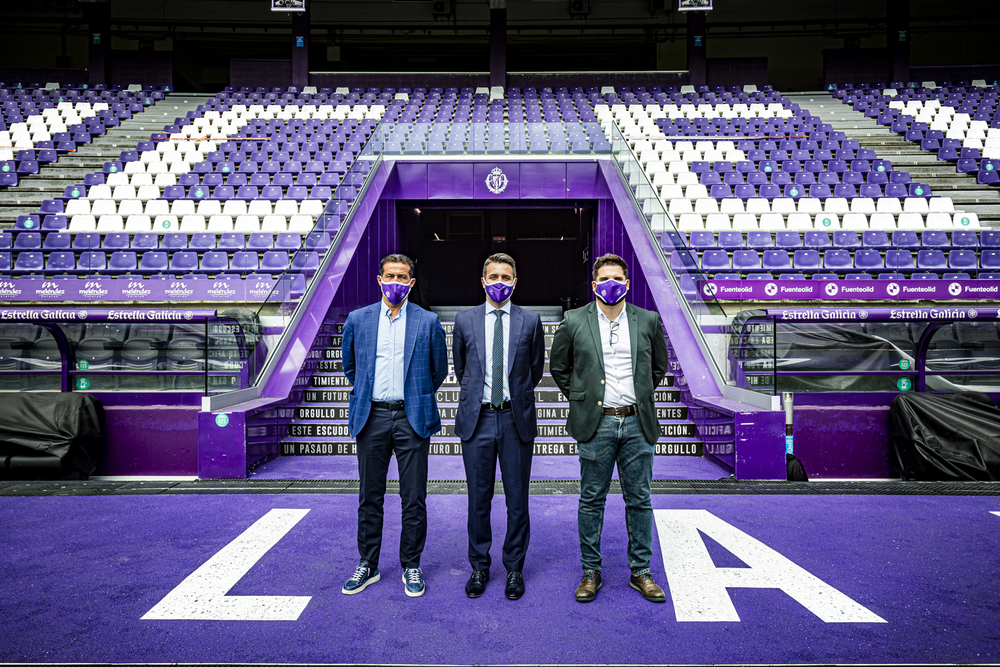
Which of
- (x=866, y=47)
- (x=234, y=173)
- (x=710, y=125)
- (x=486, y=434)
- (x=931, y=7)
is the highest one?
(x=931, y=7)

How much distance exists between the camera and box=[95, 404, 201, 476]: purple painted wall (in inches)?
219

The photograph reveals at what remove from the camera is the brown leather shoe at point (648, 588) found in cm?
291

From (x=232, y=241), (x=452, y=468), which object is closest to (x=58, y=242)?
(x=232, y=241)

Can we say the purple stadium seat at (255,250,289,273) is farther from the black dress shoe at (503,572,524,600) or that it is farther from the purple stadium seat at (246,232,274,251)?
the black dress shoe at (503,572,524,600)

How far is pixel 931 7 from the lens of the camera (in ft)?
68.2

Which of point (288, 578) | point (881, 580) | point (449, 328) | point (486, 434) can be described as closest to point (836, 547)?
point (881, 580)

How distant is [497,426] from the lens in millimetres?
3096

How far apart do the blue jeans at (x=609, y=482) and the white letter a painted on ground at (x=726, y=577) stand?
0.31m

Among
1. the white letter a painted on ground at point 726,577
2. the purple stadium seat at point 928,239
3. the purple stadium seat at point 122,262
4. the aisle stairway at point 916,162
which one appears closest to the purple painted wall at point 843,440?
the white letter a painted on ground at point 726,577

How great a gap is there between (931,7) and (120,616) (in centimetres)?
2823

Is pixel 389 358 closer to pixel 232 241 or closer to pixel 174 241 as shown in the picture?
pixel 232 241

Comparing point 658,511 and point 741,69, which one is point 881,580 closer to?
point 658,511

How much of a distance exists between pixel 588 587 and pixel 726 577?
0.83 m

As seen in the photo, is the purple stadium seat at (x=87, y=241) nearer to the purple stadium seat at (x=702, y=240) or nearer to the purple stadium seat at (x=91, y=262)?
the purple stadium seat at (x=91, y=262)
